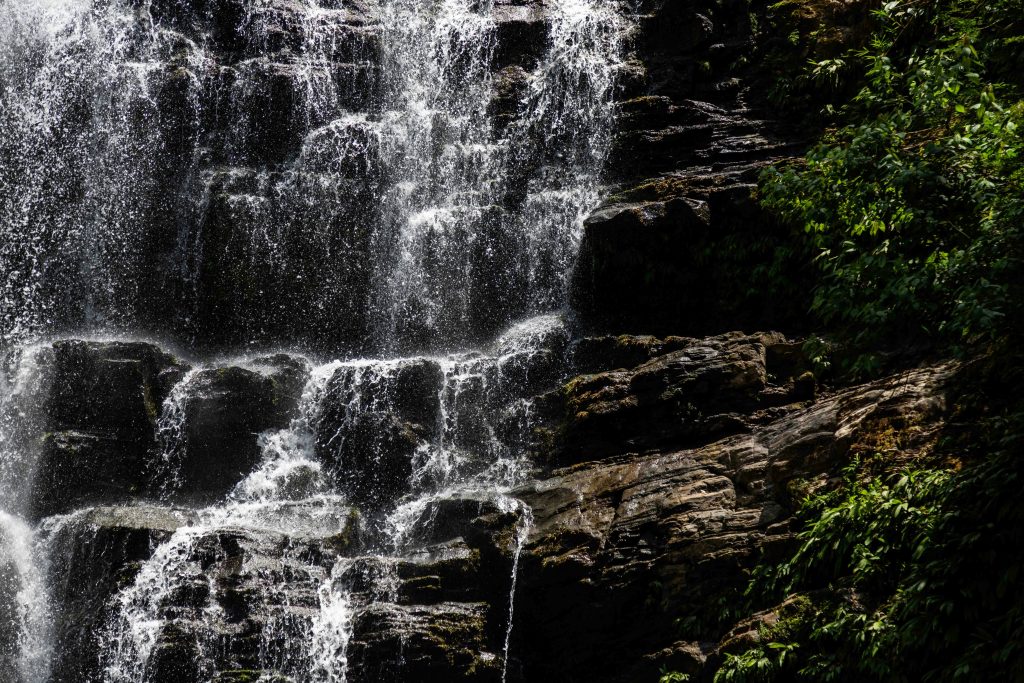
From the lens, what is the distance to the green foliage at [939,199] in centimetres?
825

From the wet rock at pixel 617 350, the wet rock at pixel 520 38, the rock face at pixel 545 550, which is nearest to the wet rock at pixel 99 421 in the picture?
the rock face at pixel 545 550

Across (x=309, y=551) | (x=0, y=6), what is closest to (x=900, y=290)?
(x=309, y=551)

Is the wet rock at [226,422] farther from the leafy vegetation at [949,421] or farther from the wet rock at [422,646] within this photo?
the leafy vegetation at [949,421]

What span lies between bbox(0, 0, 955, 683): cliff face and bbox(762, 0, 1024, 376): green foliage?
1.83 metres

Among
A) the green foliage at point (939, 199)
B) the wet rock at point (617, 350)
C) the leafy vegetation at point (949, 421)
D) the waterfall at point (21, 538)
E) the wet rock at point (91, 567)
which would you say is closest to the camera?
the leafy vegetation at point (949, 421)

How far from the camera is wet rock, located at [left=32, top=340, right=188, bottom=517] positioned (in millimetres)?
15688

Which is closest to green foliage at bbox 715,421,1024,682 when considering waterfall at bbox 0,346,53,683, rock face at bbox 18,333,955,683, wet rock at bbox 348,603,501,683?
rock face at bbox 18,333,955,683

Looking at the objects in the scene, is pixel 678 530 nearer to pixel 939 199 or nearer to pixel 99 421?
pixel 939 199

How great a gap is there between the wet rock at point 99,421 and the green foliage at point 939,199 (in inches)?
460

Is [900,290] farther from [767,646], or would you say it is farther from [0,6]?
[0,6]

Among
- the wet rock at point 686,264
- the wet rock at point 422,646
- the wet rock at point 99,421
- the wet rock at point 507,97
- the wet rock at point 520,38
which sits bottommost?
the wet rock at point 422,646

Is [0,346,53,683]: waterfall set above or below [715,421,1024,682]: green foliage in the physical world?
below

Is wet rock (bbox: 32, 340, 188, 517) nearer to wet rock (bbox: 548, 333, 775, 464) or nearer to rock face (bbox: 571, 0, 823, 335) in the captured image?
wet rock (bbox: 548, 333, 775, 464)

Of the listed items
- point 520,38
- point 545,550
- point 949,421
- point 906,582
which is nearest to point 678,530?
point 545,550
